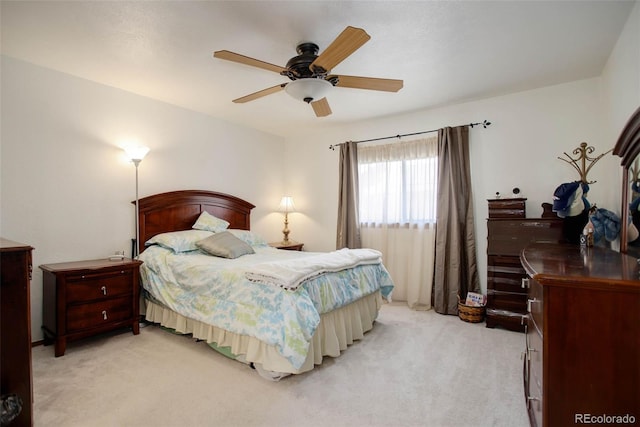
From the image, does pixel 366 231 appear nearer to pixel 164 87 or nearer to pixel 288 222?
pixel 288 222

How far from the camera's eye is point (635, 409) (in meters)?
0.97

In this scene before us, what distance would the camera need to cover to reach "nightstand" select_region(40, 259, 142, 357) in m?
2.59

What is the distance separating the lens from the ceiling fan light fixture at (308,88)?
229 cm

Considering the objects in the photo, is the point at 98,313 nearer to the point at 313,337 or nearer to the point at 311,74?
the point at 313,337

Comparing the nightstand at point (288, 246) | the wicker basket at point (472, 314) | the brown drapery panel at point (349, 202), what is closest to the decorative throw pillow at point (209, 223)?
the nightstand at point (288, 246)

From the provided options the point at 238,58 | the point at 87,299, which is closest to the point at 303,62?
the point at 238,58

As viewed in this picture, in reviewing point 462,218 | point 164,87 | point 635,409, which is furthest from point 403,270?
point 164,87

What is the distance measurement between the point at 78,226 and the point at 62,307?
865 millimetres

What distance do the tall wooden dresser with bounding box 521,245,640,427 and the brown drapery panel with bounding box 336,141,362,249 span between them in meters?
3.44

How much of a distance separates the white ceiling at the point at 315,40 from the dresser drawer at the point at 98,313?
218 centimetres

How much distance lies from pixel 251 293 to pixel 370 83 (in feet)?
6.15

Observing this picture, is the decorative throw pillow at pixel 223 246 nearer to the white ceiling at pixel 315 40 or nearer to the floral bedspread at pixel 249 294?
the floral bedspread at pixel 249 294

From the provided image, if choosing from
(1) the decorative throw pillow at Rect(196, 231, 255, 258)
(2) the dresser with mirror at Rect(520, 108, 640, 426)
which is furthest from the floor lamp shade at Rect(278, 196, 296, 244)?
(2) the dresser with mirror at Rect(520, 108, 640, 426)

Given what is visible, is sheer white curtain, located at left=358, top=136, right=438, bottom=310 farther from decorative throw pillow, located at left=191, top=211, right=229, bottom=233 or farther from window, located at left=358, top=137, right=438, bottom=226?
decorative throw pillow, located at left=191, top=211, right=229, bottom=233
